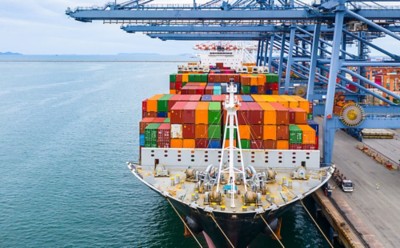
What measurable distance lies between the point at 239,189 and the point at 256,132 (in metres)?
4.11

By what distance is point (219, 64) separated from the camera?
199ft

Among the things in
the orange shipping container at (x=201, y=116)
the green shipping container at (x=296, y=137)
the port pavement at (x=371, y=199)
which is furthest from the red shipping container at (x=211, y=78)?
the green shipping container at (x=296, y=137)

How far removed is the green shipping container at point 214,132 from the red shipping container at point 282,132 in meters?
3.02

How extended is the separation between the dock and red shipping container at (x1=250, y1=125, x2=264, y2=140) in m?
4.61

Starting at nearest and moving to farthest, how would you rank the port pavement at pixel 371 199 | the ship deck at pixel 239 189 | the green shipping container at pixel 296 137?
1. the ship deck at pixel 239 189
2. the port pavement at pixel 371 199
3. the green shipping container at pixel 296 137

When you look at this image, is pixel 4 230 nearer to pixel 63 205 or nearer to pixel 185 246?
pixel 63 205

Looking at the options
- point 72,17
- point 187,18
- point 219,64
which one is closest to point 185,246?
point 187,18

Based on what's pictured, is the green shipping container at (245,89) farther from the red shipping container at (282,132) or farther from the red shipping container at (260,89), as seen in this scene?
the red shipping container at (282,132)

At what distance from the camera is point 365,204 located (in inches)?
818

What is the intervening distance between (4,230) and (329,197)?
1748 cm

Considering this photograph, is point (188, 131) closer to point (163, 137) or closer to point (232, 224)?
point (163, 137)

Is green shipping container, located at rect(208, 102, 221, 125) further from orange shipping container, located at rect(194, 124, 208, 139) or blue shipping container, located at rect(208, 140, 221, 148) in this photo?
blue shipping container, located at rect(208, 140, 221, 148)

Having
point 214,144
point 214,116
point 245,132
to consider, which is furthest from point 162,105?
point 245,132

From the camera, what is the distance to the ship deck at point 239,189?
17.1 metres
